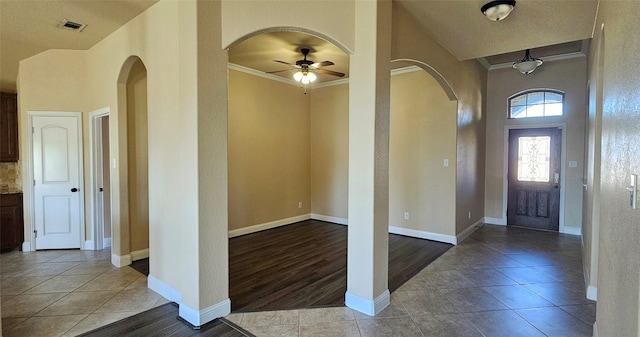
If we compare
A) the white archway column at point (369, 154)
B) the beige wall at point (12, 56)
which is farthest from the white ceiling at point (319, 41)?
the white archway column at point (369, 154)

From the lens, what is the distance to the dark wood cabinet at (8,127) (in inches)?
202

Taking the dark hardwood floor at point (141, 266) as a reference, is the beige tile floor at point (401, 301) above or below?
below

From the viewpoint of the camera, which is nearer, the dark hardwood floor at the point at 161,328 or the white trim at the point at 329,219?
the dark hardwood floor at the point at 161,328

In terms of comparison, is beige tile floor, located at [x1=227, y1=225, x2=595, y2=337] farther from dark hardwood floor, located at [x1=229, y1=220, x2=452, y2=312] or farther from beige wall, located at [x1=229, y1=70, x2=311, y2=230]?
beige wall, located at [x1=229, y1=70, x2=311, y2=230]

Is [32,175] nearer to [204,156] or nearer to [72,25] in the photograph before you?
[72,25]

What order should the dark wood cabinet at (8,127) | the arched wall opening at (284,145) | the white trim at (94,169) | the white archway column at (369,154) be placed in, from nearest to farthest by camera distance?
the white archway column at (369,154)
the white trim at (94,169)
the dark wood cabinet at (8,127)
the arched wall opening at (284,145)

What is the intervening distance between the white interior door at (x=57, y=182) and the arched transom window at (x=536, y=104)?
7.71m

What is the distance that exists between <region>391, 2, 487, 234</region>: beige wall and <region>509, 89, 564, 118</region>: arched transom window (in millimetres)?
643

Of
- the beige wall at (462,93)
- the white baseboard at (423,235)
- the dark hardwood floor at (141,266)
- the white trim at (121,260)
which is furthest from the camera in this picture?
the white baseboard at (423,235)

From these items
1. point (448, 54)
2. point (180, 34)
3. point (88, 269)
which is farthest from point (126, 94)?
point (448, 54)

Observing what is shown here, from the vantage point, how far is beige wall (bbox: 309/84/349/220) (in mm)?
6578

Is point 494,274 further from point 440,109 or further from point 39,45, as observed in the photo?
point 39,45

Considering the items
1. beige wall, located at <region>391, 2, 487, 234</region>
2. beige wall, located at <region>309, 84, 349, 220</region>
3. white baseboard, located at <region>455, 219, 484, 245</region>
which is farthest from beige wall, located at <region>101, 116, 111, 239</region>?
white baseboard, located at <region>455, 219, 484, 245</region>

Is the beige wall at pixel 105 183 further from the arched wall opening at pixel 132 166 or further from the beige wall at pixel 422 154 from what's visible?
the beige wall at pixel 422 154
